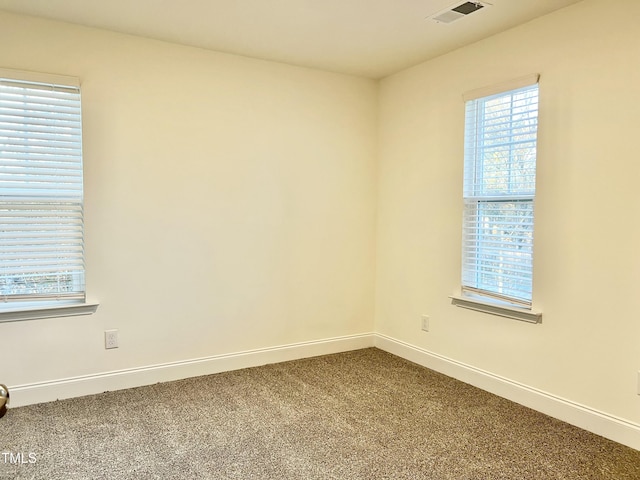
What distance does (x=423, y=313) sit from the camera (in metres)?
3.65

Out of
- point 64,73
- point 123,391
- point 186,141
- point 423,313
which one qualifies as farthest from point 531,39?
point 123,391

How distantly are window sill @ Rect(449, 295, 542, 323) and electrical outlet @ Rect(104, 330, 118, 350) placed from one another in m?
2.35

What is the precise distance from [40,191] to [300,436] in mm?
2116

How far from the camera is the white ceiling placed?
2.57m

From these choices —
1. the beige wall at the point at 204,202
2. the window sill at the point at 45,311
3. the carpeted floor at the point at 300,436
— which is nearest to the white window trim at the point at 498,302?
the carpeted floor at the point at 300,436

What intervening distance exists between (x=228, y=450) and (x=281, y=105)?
248cm

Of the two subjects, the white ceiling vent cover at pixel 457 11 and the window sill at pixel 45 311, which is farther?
the window sill at pixel 45 311

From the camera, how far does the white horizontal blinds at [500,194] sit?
112 inches

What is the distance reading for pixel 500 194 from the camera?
3.00 metres

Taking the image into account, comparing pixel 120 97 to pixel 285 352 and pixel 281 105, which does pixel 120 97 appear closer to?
pixel 281 105

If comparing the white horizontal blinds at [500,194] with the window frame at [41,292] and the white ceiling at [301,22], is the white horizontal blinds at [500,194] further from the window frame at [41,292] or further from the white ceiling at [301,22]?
the window frame at [41,292]

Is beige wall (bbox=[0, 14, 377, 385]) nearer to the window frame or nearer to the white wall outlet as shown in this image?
the window frame

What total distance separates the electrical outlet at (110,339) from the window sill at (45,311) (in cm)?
18

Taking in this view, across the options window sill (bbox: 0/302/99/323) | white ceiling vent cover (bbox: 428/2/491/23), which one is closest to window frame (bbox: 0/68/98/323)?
window sill (bbox: 0/302/99/323)
